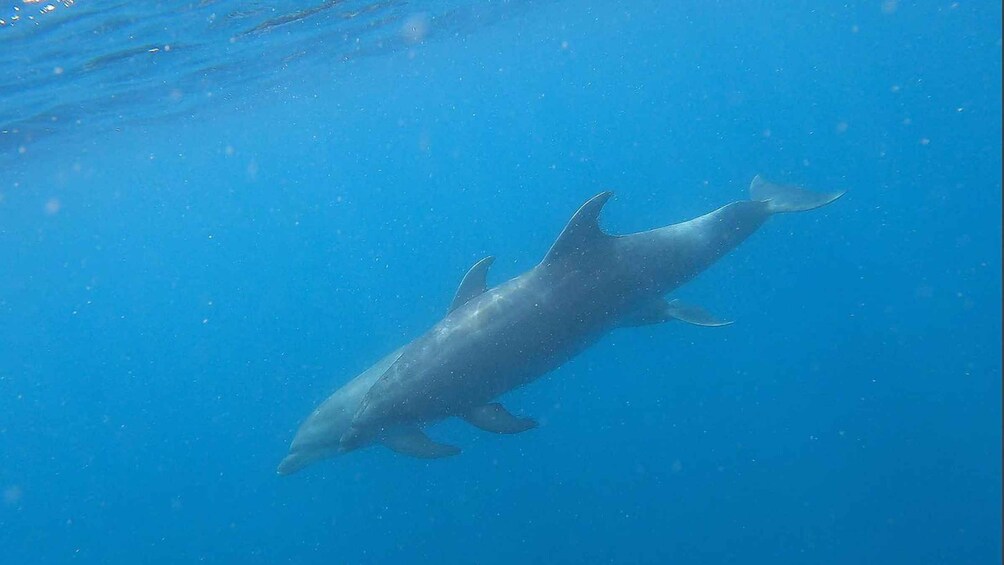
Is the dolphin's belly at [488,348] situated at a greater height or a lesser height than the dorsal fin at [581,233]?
lesser

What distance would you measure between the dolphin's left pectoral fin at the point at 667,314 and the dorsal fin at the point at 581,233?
5.03ft

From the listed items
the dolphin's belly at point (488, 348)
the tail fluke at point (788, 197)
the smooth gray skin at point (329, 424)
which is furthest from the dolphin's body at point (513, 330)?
the tail fluke at point (788, 197)

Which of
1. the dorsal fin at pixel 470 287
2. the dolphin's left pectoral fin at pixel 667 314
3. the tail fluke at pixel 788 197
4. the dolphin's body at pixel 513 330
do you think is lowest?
the dolphin's left pectoral fin at pixel 667 314

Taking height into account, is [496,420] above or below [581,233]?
below

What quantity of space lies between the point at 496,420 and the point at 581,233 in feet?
9.47

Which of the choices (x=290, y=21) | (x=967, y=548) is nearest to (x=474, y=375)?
(x=967, y=548)

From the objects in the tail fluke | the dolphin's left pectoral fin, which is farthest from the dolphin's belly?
the tail fluke

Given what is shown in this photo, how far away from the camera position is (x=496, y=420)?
9.52 m

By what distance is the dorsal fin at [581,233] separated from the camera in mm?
8797

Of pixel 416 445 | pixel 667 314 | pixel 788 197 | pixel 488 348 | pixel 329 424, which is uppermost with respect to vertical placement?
pixel 488 348

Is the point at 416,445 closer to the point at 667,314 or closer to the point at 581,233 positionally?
the point at 581,233

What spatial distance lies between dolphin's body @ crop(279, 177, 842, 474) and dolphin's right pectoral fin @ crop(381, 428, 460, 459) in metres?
0.01

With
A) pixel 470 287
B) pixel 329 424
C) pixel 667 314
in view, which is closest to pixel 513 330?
pixel 470 287

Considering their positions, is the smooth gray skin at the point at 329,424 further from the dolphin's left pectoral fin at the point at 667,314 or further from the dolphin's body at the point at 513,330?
the dolphin's left pectoral fin at the point at 667,314
